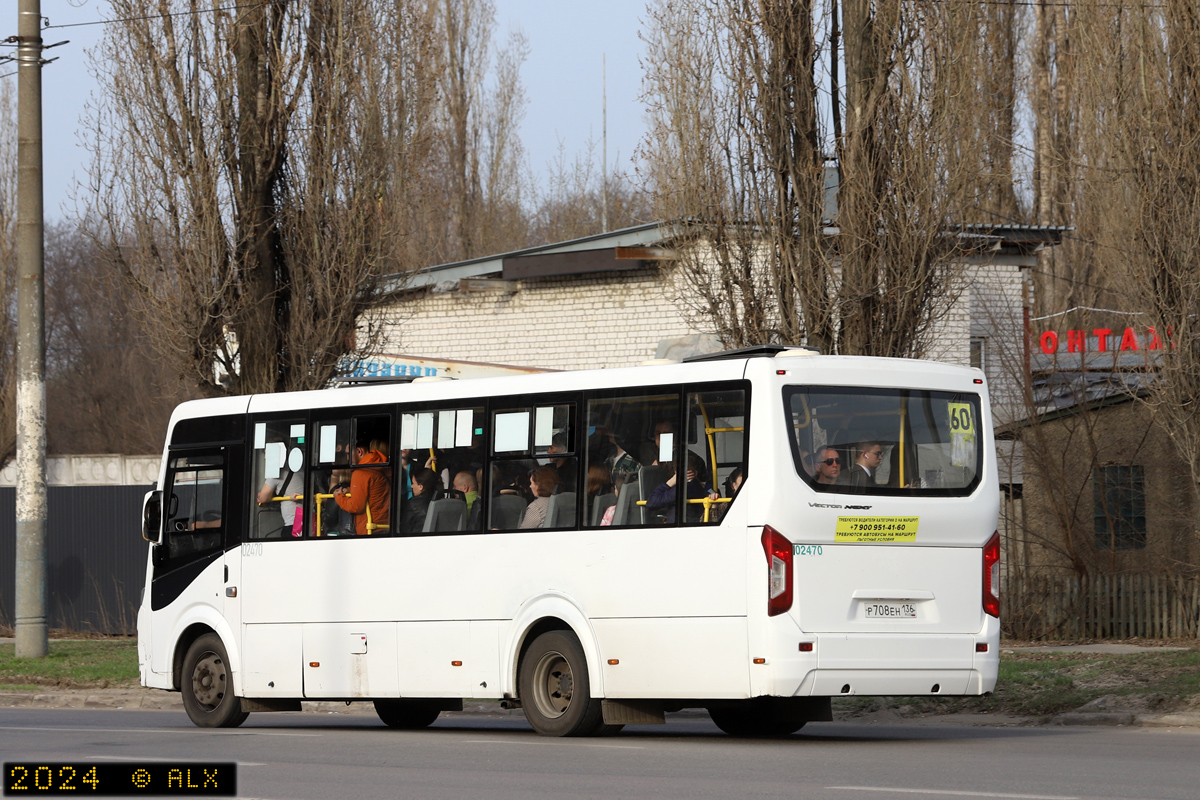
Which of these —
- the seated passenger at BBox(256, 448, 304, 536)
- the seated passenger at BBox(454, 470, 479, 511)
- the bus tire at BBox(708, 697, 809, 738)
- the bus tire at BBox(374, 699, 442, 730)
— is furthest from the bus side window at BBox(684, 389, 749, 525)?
the bus tire at BBox(374, 699, 442, 730)

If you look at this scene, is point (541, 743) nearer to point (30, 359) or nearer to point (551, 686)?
point (551, 686)

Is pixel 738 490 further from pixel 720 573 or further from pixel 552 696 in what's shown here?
pixel 552 696

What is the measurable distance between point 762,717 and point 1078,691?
3.72 metres

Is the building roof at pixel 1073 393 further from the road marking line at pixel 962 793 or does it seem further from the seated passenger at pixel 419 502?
the road marking line at pixel 962 793

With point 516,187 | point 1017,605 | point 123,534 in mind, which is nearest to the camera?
point 1017,605

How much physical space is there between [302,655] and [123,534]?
46.7 feet

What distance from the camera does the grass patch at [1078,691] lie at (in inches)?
600

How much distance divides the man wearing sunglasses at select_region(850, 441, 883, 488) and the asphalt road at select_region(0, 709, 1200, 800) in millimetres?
1833

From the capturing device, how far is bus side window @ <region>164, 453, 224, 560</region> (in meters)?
15.8

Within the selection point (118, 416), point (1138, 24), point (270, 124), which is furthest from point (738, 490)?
point (118, 416)

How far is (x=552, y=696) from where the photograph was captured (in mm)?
13430

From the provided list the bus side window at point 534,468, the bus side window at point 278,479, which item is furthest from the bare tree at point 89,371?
the bus side window at point 534,468

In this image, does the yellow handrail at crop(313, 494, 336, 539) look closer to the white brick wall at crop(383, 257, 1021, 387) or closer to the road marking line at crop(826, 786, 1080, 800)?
the road marking line at crop(826, 786, 1080, 800)

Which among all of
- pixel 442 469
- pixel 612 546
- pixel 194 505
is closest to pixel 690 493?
pixel 612 546
